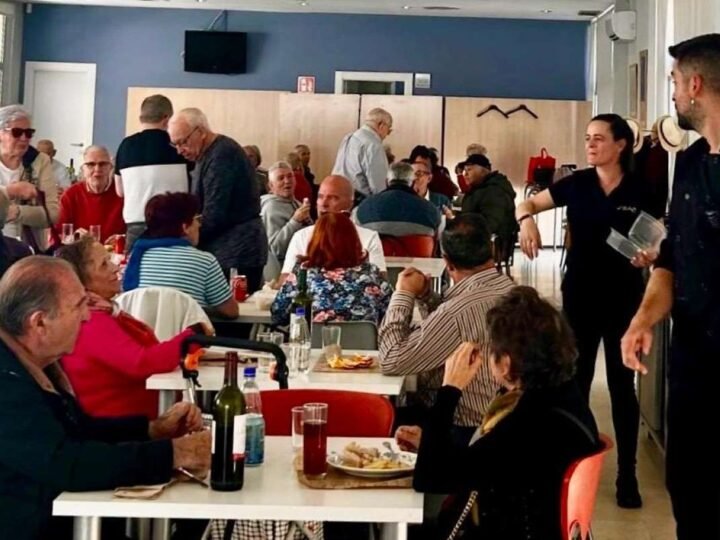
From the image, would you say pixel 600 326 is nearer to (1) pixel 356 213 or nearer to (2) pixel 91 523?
(2) pixel 91 523

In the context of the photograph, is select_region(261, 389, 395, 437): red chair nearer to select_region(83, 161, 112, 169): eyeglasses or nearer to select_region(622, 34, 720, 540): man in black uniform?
select_region(622, 34, 720, 540): man in black uniform

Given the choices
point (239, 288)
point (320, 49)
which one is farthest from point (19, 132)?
point (320, 49)

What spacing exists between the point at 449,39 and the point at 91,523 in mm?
15197

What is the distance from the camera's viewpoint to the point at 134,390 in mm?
3484

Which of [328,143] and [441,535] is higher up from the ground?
[328,143]

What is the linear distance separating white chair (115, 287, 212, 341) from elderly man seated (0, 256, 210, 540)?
1.57 meters

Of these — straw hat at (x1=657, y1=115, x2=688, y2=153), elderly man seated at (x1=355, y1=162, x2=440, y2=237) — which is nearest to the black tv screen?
elderly man seated at (x1=355, y1=162, x2=440, y2=237)

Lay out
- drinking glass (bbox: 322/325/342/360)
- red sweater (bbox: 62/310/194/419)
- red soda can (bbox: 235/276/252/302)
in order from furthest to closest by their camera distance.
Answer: red soda can (bbox: 235/276/252/302)
drinking glass (bbox: 322/325/342/360)
red sweater (bbox: 62/310/194/419)

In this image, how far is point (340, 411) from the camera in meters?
3.09

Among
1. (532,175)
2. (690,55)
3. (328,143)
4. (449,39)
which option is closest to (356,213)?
(690,55)

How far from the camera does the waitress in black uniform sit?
4.51 metres

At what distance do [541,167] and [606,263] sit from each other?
9.64m

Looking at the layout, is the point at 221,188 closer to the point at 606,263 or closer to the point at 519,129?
the point at 606,263

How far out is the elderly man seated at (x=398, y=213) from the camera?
24.6 feet
